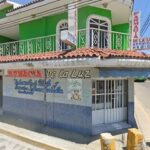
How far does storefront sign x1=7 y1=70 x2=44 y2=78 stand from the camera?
535 inches

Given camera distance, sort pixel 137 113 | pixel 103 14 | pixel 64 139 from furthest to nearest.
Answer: pixel 137 113, pixel 103 14, pixel 64 139

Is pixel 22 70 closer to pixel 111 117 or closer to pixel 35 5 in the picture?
pixel 35 5

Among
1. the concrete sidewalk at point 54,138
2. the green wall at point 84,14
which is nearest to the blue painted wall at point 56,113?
the concrete sidewalk at point 54,138

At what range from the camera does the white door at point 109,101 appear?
11875mm

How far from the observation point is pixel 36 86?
45.4 ft

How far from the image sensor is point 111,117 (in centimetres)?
1255

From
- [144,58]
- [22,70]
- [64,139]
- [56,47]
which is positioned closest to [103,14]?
[56,47]

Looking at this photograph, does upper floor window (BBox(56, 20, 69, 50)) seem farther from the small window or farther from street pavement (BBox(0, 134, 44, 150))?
street pavement (BBox(0, 134, 44, 150))

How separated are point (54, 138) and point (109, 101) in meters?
2.90

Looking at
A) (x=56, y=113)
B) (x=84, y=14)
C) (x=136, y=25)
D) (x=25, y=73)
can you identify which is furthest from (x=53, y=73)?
(x=136, y=25)

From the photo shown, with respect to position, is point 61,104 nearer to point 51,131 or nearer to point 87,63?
point 51,131

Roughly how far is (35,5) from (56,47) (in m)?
2.16

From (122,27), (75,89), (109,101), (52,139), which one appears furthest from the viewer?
(122,27)

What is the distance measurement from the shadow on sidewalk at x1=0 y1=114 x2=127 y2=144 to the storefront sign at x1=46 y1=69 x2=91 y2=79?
7.11ft
